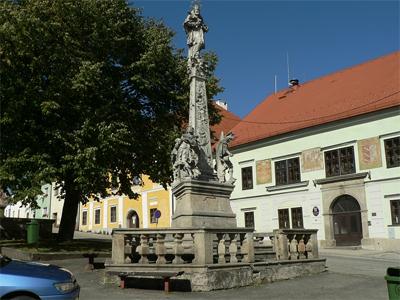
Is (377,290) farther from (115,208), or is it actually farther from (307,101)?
(115,208)

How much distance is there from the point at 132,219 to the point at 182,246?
120 feet

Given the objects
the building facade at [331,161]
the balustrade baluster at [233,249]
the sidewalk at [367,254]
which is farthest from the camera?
the building facade at [331,161]

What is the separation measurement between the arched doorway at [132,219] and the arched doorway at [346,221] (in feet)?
75.1

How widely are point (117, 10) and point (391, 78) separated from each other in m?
17.1

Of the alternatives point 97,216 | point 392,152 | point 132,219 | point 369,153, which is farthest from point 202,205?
point 97,216

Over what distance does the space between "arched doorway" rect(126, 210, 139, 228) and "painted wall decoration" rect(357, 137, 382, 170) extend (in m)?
25.1

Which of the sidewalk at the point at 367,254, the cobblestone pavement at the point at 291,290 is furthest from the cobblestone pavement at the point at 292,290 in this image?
the sidewalk at the point at 367,254

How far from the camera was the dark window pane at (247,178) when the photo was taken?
1318 inches

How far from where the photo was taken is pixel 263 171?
3244 cm

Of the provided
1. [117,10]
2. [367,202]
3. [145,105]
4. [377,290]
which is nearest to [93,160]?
[145,105]

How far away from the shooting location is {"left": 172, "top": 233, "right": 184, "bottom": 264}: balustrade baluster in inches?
414

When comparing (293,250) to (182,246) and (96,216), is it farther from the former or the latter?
(96,216)

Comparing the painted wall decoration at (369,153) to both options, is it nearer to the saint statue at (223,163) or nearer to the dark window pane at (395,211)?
the dark window pane at (395,211)

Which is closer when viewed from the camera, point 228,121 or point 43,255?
point 43,255
